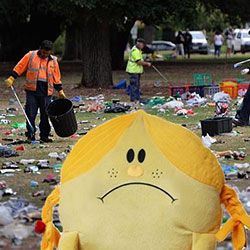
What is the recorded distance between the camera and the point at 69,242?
19.9 ft

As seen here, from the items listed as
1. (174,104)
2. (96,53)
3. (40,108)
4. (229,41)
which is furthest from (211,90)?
(229,41)

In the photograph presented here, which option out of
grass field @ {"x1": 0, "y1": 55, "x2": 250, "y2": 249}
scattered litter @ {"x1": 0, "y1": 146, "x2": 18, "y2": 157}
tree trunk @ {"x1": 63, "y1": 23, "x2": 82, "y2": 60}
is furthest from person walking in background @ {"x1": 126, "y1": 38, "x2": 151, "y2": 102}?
tree trunk @ {"x1": 63, "y1": 23, "x2": 82, "y2": 60}

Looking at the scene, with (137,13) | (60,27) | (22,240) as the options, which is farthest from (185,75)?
(22,240)

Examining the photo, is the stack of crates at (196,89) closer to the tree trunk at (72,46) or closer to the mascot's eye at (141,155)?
the mascot's eye at (141,155)

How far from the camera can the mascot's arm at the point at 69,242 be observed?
6051 millimetres

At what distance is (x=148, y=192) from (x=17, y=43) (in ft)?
125

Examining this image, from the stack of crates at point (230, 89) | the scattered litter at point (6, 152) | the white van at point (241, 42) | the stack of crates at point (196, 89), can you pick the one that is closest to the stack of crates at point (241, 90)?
the stack of crates at point (230, 89)

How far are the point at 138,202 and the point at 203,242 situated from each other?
20.2 inches

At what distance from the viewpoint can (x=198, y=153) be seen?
242 inches

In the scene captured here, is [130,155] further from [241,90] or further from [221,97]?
[241,90]

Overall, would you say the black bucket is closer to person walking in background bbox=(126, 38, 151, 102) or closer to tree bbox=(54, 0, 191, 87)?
person walking in background bbox=(126, 38, 151, 102)

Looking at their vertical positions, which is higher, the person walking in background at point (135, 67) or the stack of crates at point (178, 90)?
the person walking in background at point (135, 67)

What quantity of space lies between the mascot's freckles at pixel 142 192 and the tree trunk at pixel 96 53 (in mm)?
19823

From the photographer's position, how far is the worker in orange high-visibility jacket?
13.3 metres
